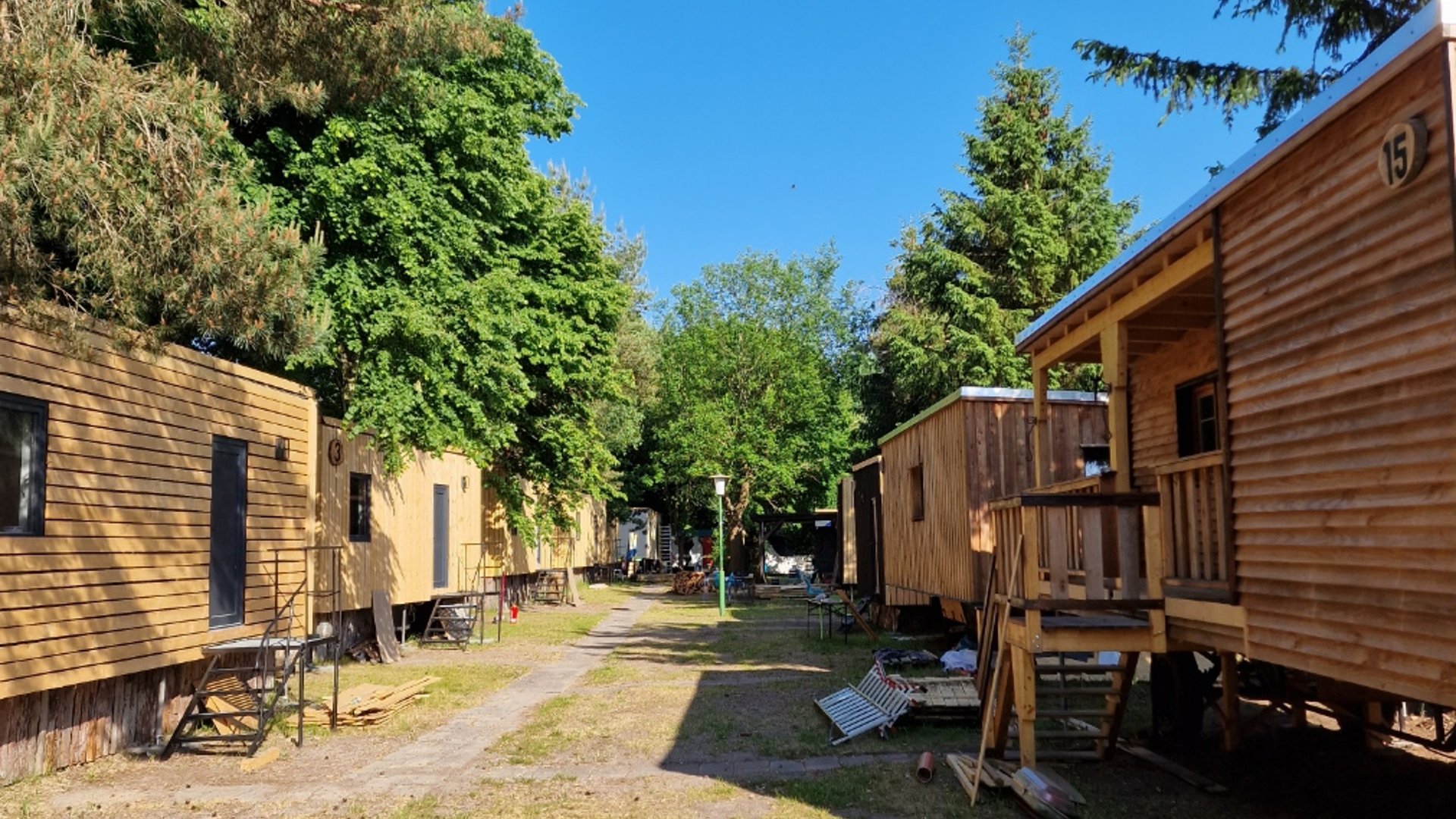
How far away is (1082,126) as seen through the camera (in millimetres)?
26688

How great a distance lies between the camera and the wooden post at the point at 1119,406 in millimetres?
8273

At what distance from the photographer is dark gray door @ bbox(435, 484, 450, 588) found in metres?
19.4

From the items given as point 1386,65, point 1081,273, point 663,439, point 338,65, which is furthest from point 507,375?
point 663,439

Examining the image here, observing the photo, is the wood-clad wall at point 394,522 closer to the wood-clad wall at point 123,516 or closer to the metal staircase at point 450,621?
the metal staircase at point 450,621

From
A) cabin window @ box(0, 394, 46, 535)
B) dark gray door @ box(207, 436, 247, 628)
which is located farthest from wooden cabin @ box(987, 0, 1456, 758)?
dark gray door @ box(207, 436, 247, 628)

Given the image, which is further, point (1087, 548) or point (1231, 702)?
point (1231, 702)

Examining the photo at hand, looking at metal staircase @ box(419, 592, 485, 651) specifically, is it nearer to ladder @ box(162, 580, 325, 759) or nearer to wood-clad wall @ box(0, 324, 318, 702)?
wood-clad wall @ box(0, 324, 318, 702)

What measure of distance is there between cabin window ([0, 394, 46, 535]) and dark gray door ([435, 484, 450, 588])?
1132 cm

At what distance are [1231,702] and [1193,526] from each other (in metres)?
2.14

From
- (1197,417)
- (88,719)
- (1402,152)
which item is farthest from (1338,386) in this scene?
(88,719)

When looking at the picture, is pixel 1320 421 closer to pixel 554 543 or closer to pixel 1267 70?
pixel 1267 70

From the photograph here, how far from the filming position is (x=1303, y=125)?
5434 millimetres

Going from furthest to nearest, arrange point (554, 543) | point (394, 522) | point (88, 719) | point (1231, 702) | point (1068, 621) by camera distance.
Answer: point (554, 543), point (394, 522), point (88, 719), point (1231, 702), point (1068, 621)

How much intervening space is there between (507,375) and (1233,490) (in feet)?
39.6
